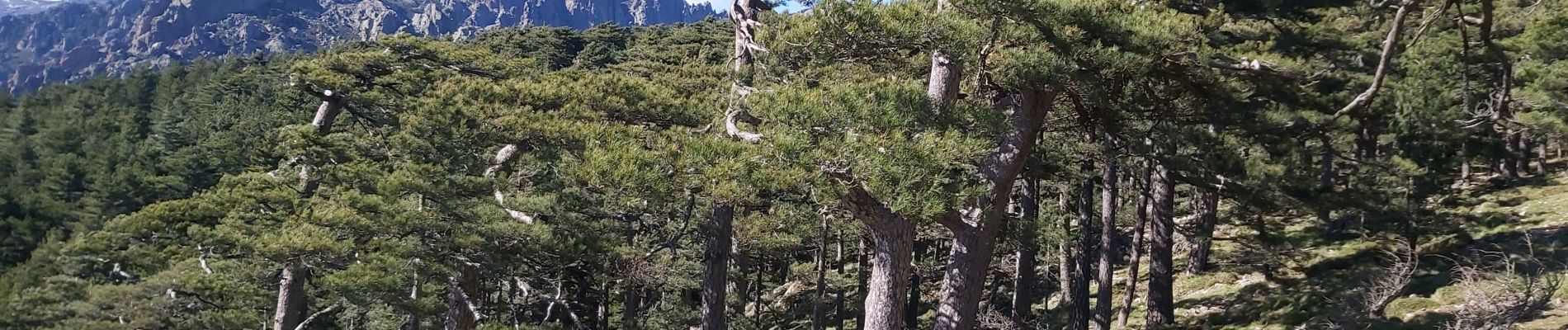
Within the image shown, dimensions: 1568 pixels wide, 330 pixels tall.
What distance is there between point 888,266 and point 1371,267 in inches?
361

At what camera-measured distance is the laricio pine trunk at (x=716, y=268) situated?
33.4 feet

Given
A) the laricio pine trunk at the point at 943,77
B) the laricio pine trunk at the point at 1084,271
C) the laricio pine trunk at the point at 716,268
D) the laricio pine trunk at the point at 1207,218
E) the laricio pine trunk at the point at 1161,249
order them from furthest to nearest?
the laricio pine trunk at the point at 1084,271
the laricio pine trunk at the point at 1207,218
the laricio pine trunk at the point at 1161,249
the laricio pine trunk at the point at 716,268
the laricio pine trunk at the point at 943,77

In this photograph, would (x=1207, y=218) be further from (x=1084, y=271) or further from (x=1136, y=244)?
(x=1084, y=271)

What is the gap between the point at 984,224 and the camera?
5750 millimetres

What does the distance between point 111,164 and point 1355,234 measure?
45.0 m

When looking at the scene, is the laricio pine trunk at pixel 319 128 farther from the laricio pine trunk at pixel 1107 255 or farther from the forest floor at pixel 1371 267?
the forest floor at pixel 1371 267

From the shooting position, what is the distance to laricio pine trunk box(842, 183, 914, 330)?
18.4 ft

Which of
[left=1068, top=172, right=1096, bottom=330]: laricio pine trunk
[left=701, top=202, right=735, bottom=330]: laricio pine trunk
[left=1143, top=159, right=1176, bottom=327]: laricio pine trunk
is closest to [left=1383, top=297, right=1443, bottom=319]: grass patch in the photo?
[left=1143, top=159, right=1176, bottom=327]: laricio pine trunk

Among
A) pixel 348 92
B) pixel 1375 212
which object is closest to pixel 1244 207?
pixel 1375 212

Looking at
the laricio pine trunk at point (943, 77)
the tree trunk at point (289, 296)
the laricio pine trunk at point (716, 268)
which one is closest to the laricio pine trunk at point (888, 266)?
the laricio pine trunk at point (943, 77)

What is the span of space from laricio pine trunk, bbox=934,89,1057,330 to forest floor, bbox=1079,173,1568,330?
5047 mm

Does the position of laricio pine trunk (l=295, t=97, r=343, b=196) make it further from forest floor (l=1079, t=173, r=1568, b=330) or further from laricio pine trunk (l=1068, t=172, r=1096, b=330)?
forest floor (l=1079, t=173, r=1568, b=330)

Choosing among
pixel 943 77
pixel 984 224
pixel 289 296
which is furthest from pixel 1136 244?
pixel 289 296

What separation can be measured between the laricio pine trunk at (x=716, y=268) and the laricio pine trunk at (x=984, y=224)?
14.8ft
